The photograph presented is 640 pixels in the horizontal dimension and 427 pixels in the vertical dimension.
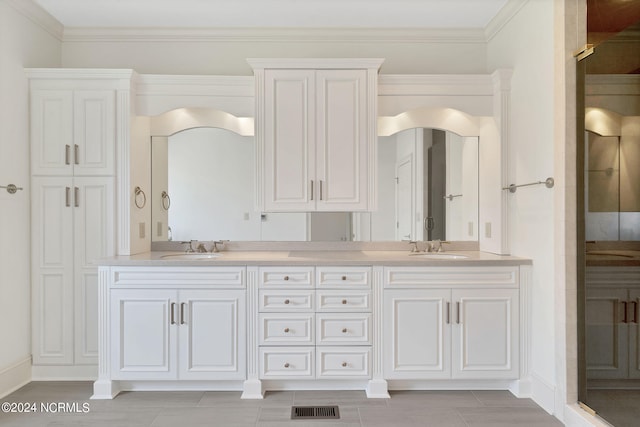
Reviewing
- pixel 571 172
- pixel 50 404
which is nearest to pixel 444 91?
pixel 571 172

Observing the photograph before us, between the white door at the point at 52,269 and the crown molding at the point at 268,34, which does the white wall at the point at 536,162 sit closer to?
the crown molding at the point at 268,34

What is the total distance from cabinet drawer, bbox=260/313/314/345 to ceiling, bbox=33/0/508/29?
207cm

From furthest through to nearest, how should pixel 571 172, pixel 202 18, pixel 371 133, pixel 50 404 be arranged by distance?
pixel 202 18 < pixel 371 133 < pixel 50 404 < pixel 571 172

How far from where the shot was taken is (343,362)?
9.61 ft

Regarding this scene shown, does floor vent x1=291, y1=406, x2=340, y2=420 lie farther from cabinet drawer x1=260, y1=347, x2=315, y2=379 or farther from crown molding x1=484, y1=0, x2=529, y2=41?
crown molding x1=484, y1=0, x2=529, y2=41

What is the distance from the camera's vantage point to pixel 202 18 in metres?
3.41

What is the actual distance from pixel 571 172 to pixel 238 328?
2.10 metres

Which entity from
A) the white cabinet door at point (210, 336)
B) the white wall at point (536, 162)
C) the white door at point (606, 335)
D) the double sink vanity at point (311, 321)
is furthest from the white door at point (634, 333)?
the white cabinet door at point (210, 336)

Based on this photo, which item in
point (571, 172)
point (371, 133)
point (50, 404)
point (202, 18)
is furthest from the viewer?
point (202, 18)

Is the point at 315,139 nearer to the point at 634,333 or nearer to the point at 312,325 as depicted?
the point at 312,325

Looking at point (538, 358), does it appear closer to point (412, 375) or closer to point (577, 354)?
point (577, 354)

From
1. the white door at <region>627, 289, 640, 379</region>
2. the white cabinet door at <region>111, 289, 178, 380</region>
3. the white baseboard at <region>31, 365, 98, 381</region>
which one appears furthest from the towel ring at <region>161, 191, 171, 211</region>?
the white door at <region>627, 289, 640, 379</region>

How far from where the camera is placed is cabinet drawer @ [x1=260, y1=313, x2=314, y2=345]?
2920mm

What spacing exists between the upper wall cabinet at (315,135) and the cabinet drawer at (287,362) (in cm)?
92
